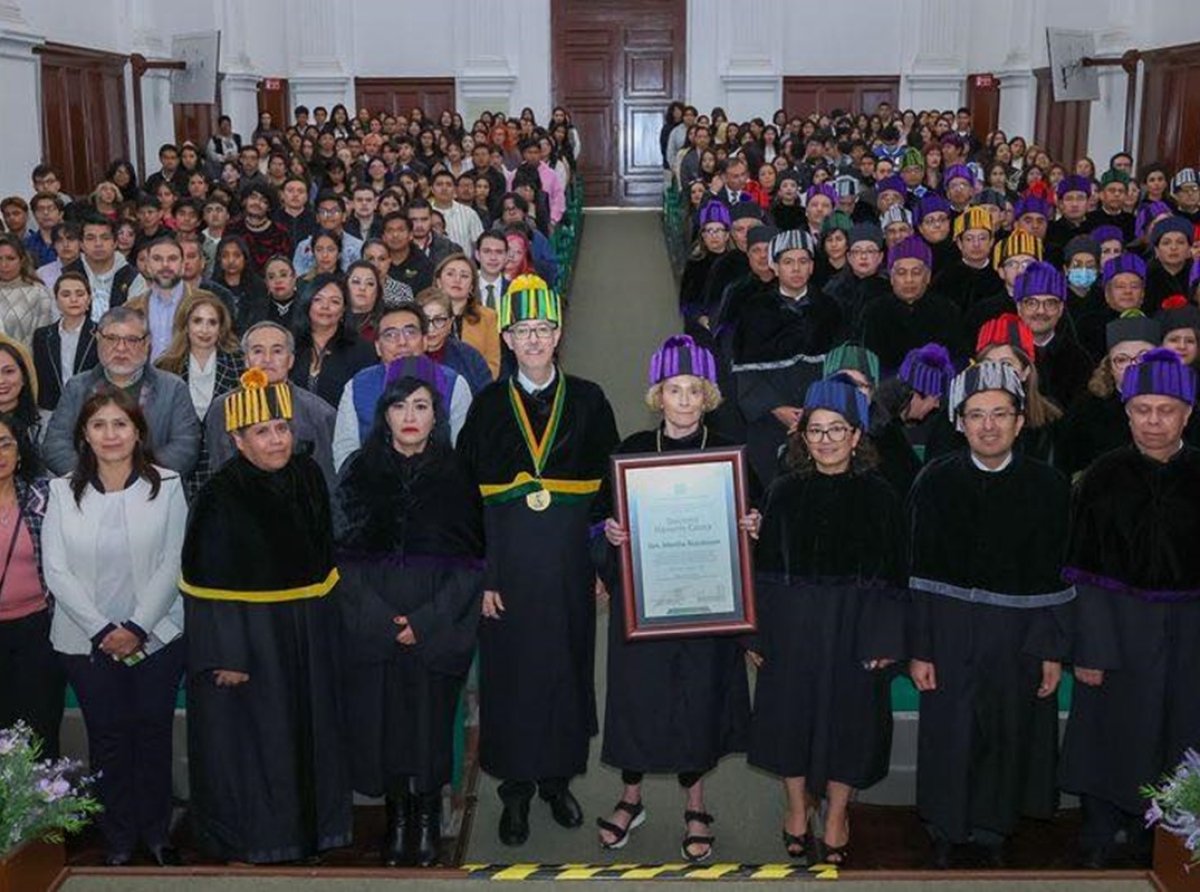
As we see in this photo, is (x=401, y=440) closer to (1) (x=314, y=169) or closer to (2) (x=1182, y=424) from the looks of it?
(2) (x=1182, y=424)

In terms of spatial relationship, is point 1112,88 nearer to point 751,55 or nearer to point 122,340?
point 751,55

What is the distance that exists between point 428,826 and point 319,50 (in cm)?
2241

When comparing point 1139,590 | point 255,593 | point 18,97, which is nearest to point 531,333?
point 255,593

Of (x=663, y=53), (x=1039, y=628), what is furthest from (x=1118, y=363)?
(x=663, y=53)

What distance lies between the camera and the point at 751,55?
2569 cm

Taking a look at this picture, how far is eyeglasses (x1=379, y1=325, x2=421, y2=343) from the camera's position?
632 centimetres

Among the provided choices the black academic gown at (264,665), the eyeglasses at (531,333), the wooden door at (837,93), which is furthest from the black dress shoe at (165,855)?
the wooden door at (837,93)

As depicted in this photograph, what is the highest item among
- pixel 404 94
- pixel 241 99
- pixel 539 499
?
pixel 404 94

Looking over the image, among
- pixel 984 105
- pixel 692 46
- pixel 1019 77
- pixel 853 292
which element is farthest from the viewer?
pixel 692 46

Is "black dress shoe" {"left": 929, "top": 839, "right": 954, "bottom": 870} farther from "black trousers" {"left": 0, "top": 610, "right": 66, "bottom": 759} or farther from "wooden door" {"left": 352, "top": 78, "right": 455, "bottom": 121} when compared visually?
"wooden door" {"left": 352, "top": 78, "right": 455, "bottom": 121}

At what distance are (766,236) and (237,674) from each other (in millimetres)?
5035

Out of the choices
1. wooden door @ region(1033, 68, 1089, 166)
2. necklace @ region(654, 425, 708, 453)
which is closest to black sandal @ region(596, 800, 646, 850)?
necklace @ region(654, 425, 708, 453)

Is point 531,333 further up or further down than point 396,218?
further down

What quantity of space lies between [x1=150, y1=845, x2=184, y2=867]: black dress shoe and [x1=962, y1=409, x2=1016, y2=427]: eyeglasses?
3.51 m
